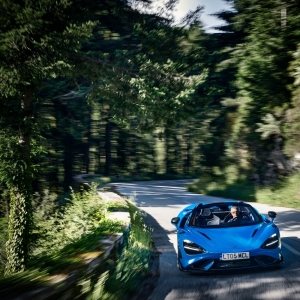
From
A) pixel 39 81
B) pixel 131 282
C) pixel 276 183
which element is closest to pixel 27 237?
pixel 39 81

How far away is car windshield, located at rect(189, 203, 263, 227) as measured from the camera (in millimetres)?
9406

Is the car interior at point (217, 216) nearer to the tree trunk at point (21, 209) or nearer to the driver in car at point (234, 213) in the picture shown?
the driver in car at point (234, 213)

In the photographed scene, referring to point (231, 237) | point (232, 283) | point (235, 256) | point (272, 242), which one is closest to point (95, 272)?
point (232, 283)

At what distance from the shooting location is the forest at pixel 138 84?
630 inches

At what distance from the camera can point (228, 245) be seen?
328 inches

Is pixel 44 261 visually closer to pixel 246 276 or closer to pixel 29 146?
pixel 246 276

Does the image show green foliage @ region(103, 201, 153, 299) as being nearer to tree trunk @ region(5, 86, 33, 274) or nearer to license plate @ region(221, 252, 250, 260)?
license plate @ region(221, 252, 250, 260)

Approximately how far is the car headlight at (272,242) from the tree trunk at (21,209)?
10.1 m

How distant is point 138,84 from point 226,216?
1136 centimetres

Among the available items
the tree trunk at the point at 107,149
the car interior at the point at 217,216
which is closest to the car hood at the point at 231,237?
the car interior at the point at 217,216

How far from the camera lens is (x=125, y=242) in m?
9.02

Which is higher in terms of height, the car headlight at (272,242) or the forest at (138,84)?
the forest at (138,84)

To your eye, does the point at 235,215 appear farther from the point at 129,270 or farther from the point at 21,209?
the point at 21,209

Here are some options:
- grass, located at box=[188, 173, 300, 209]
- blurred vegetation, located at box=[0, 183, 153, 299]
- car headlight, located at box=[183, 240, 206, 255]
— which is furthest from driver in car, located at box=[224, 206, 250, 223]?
grass, located at box=[188, 173, 300, 209]
